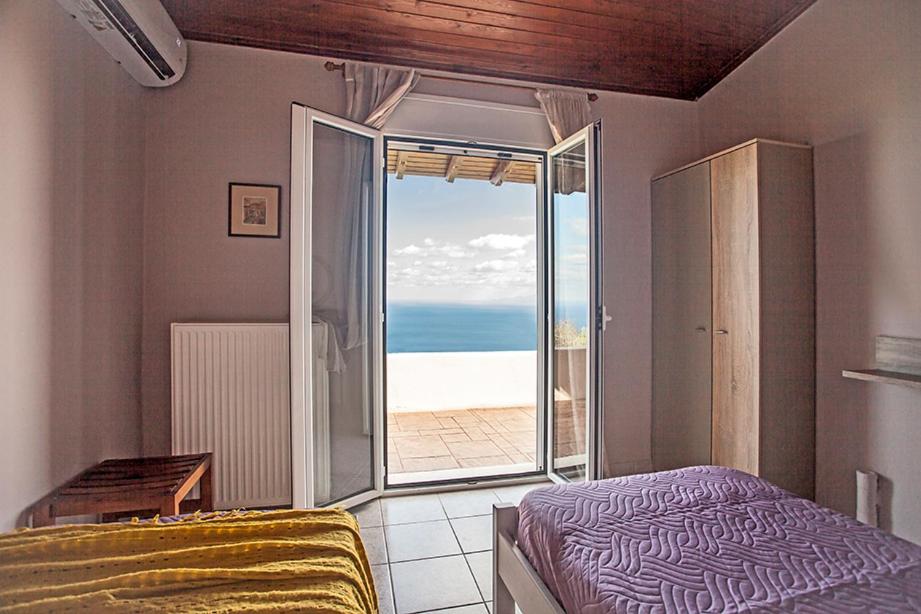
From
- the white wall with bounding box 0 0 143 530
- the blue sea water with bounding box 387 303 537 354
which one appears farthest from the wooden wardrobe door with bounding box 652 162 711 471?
the blue sea water with bounding box 387 303 537 354

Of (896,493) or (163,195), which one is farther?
(163,195)

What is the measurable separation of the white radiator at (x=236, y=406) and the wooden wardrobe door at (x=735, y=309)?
7.93 feet

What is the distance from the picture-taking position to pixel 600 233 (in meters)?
2.76

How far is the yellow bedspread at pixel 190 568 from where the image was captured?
37.2 inches

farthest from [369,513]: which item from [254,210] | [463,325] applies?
[463,325]

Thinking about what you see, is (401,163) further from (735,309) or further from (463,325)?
(463,325)

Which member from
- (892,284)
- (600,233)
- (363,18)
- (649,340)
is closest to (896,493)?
(892,284)

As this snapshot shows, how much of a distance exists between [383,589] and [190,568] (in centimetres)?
116

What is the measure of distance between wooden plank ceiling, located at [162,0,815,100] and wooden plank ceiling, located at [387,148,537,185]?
98cm

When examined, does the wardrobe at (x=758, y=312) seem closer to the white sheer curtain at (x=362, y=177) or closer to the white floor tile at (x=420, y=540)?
the white floor tile at (x=420, y=540)

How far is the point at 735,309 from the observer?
2.60 meters

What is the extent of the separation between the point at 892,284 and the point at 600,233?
134cm

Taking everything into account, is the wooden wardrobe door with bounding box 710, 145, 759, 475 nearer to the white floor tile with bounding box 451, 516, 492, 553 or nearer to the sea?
the white floor tile with bounding box 451, 516, 492, 553

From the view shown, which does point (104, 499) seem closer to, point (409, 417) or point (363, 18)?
point (363, 18)
